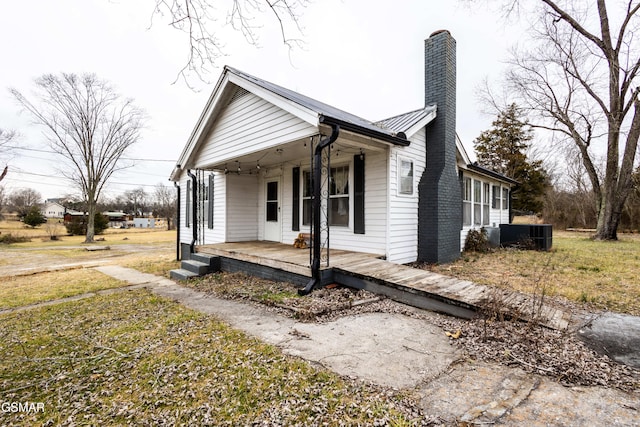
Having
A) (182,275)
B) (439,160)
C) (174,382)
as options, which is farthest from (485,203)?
(174,382)

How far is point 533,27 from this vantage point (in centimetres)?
1359

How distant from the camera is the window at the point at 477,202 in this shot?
33.0 feet

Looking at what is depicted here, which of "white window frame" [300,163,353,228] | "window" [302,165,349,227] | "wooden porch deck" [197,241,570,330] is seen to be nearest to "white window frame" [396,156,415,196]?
"white window frame" [300,163,353,228]

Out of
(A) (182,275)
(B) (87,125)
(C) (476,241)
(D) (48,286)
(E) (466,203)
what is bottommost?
(D) (48,286)

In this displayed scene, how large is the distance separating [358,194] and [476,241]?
17.6 feet

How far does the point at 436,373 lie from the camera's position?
2545mm

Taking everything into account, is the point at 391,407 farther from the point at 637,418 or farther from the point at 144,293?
the point at 144,293

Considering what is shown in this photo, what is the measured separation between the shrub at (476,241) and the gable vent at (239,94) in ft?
26.2

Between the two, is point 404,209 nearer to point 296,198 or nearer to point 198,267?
point 296,198

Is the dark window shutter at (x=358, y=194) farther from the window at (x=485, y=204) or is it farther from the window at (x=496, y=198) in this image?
the window at (x=496, y=198)

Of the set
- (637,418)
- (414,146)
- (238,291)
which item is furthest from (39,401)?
(414,146)

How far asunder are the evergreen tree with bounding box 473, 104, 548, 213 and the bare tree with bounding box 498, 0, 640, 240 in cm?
673

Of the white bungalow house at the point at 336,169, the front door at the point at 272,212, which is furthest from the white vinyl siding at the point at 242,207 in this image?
the front door at the point at 272,212

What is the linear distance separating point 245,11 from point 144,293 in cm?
554
